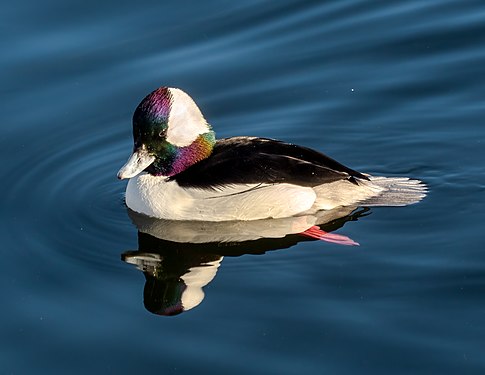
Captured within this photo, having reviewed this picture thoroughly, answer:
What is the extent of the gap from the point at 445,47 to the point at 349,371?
540 cm

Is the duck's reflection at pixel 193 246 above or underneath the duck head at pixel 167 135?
underneath

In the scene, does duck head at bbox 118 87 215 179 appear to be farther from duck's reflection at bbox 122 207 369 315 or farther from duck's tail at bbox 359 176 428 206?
duck's tail at bbox 359 176 428 206

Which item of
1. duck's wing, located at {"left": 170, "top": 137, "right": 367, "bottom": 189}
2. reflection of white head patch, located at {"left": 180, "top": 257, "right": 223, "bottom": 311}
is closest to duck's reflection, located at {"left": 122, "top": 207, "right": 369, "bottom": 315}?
reflection of white head patch, located at {"left": 180, "top": 257, "right": 223, "bottom": 311}

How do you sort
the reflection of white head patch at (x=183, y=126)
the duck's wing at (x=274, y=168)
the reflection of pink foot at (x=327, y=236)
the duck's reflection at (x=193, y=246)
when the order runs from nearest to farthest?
1. the duck's reflection at (x=193, y=246)
2. the reflection of pink foot at (x=327, y=236)
3. the duck's wing at (x=274, y=168)
4. the reflection of white head patch at (x=183, y=126)

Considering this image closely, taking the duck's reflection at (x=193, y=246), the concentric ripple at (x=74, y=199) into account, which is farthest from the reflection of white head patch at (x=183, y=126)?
the concentric ripple at (x=74, y=199)

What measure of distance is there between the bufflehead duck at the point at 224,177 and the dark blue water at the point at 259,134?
0.83 feet

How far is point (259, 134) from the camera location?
1080 centimetres

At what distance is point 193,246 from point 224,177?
61cm

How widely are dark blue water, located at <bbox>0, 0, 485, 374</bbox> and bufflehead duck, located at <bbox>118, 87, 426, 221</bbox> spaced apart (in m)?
0.25

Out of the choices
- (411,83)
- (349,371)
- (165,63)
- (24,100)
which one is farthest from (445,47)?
(349,371)

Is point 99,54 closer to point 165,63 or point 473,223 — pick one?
point 165,63

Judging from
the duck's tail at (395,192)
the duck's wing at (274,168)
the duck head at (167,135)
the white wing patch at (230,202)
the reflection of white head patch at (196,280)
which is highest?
the duck head at (167,135)

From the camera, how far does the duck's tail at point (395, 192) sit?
31.3 ft

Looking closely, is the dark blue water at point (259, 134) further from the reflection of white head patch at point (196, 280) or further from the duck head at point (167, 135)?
the duck head at point (167, 135)
